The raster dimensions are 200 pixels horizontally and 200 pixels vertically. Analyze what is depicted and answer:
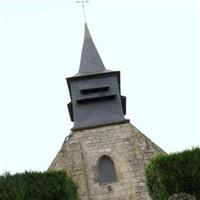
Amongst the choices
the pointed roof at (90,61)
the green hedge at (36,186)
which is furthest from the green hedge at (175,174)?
the pointed roof at (90,61)

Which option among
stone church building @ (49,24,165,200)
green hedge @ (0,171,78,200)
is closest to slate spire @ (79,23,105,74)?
stone church building @ (49,24,165,200)

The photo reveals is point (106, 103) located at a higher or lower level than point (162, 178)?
higher

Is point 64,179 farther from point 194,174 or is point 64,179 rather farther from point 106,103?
point 106,103

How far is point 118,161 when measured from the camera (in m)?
24.9

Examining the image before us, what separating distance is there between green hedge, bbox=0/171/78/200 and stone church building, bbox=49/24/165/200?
24.4 feet

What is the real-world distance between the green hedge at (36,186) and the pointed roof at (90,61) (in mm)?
11018

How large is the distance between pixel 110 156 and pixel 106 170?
596 mm

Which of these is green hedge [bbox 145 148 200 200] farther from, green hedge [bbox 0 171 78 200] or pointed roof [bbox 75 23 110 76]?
pointed roof [bbox 75 23 110 76]

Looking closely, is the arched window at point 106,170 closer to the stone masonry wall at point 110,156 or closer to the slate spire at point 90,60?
the stone masonry wall at point 110,156

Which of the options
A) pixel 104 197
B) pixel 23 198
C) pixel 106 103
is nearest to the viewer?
pixel 23 198

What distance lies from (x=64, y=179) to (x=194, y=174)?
3452 mm

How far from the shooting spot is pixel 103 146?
25.3 m

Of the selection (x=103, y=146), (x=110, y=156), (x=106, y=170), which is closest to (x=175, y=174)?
(x=106, y=170)

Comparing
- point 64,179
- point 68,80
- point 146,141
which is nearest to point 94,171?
point 146,141
